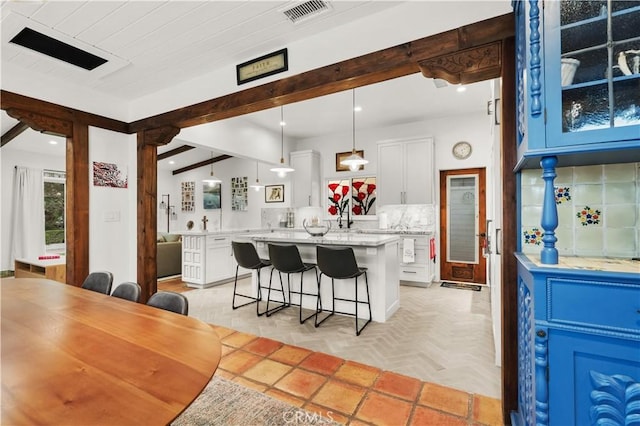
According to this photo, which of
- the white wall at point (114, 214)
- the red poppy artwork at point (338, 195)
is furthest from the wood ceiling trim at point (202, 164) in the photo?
the white wall at point (114, 214)

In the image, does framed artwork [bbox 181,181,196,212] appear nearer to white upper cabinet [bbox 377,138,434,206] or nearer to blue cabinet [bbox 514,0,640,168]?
white upper cabinet [bbox 377,138,434,206]

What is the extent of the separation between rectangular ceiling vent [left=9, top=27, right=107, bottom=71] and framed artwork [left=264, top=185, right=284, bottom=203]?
175 inches

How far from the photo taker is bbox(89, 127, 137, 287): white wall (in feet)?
12.0

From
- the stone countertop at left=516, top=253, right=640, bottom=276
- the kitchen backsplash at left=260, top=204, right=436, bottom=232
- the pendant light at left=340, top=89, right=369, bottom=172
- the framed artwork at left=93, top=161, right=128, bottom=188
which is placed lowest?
the stone countertop at left=516, top=253, right=640, bottom=276

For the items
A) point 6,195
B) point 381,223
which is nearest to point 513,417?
point 381,223

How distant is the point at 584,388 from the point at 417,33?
2.23m

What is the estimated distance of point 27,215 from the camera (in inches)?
272

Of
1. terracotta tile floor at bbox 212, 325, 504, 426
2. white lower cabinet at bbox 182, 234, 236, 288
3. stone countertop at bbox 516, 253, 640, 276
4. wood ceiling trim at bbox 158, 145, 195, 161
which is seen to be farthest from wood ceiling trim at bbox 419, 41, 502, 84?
wood ceiling trim at bbox 158, 145, 195, 161

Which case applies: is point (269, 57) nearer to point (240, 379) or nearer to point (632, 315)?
point (240, 379)

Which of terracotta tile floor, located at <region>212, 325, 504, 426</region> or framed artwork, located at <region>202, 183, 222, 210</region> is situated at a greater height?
framed artwork, located at <region>202, 183, 222, 210</region>

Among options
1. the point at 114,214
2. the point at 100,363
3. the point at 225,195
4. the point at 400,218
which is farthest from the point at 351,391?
the point at 225,195

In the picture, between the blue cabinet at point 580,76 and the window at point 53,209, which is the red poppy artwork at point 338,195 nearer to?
the blue cabinet at point 580,76

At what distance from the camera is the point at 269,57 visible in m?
2.78

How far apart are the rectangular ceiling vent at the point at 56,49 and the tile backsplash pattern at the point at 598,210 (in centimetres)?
401
